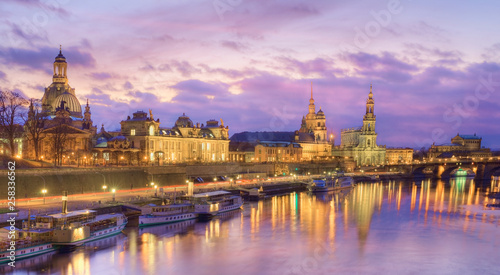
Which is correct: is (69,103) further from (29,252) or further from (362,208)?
(29,252)

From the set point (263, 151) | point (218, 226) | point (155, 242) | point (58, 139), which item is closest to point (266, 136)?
point (263, 151)

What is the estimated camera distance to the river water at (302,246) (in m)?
39.6

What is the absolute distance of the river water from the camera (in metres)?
39.6

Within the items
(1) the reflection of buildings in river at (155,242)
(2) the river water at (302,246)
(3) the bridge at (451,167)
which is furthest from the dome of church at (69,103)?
(3) the bridge at (451,167)

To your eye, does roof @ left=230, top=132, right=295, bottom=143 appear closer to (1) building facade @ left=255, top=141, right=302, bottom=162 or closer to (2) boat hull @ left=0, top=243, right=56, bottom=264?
(1) building facade @ left=255, top=141, right=302, bottom=162

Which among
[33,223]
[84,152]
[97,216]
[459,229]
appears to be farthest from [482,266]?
[84,152]

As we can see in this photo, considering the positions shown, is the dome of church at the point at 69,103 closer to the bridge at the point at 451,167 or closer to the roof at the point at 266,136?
the roof at the point at 266,136

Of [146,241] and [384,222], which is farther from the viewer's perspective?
[384,222]

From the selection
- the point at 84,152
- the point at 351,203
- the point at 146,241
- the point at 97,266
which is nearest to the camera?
the point at 97,266

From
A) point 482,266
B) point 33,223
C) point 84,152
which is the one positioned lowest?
point 482,266

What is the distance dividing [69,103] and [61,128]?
35056 millimetres

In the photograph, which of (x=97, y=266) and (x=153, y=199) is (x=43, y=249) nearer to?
(x=97, y=266)

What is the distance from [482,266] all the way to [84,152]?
74668 millimetres

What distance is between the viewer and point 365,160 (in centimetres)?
19700
